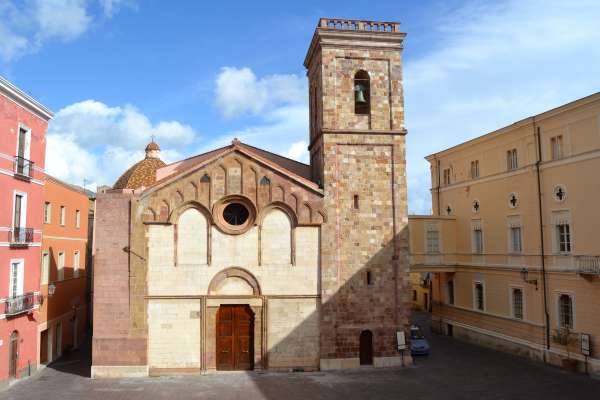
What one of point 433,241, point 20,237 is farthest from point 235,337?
point 433,241

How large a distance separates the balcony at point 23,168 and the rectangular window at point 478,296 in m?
25.1

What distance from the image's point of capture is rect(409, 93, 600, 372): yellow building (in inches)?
950

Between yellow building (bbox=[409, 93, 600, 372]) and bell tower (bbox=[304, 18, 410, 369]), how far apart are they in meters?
6.90

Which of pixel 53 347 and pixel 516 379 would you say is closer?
pixel 516 379

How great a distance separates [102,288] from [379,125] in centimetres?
1525

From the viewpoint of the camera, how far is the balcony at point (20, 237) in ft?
75.2

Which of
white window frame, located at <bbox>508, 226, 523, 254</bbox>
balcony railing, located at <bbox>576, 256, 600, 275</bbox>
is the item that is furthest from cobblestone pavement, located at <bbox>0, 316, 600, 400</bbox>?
white window frame, located at <bbox>508, 226, 523, 254</bbox>

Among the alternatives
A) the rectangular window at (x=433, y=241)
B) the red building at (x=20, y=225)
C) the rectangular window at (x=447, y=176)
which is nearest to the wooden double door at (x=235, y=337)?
the red building at (x=20, y=225)

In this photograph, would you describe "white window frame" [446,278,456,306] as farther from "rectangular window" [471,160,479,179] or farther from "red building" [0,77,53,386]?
"red building" [0,77,53,386]

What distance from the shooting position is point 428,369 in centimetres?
2553

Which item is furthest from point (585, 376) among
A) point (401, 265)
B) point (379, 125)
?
point (379, 125)

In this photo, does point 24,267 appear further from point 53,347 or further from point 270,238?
point 270,238

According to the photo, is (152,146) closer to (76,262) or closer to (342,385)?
(76,262)

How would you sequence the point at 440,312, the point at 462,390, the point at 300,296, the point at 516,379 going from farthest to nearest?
the point at 440,312 < the point at 300,296 < the point at 516,379 < the point at 462,390
